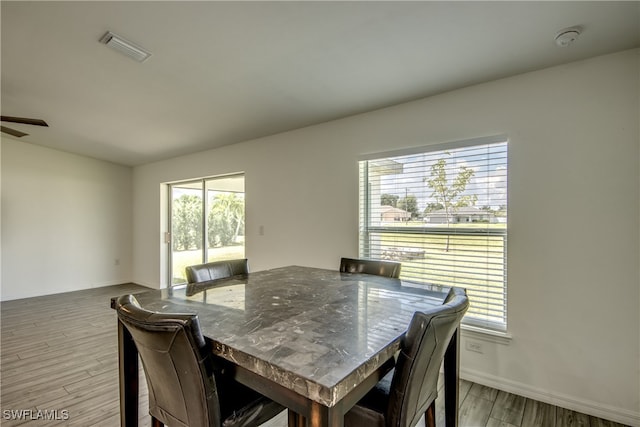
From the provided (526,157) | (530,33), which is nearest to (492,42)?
(530,33)

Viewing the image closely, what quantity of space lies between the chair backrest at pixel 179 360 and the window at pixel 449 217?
198 centimetres

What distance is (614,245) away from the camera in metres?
1.91

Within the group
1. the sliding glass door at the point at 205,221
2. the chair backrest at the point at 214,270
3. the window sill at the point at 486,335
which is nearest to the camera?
the chair backrest at the point at 214,270

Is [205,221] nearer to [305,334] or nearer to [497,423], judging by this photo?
[305,334]

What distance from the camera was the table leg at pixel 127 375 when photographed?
4.61 feet

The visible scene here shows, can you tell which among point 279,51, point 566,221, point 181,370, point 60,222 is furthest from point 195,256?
point 566,221

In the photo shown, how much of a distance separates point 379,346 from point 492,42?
1.96 m

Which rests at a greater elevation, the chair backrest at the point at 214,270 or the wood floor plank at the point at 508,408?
the chair backrest at the point at 214,270

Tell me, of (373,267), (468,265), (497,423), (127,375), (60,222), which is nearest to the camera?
(127,375)

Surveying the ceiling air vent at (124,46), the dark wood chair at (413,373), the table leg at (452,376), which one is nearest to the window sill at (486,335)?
the table leg at (452,376)

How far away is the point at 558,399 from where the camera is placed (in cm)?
206

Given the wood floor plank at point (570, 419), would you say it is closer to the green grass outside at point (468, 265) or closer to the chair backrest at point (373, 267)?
the green grass outside at point (468, 265)

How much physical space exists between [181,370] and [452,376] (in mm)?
1275

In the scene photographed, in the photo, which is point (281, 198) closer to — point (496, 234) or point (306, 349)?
point (496, 234)
